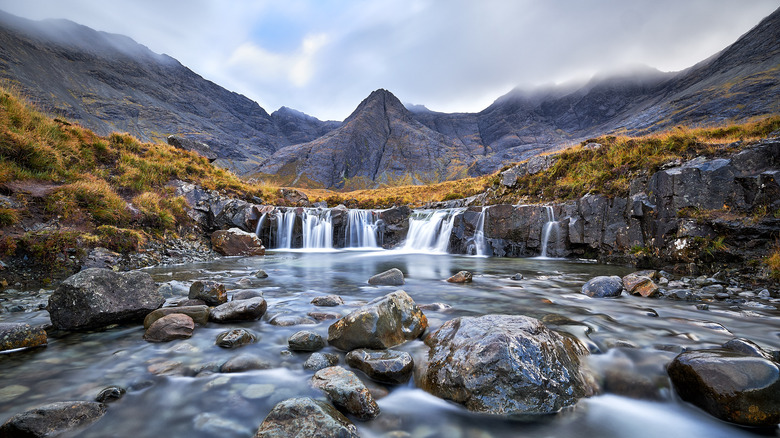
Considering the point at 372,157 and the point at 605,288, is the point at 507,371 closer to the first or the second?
the point at 605,288

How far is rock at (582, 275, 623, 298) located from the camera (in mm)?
6836

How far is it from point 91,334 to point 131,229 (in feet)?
23.8

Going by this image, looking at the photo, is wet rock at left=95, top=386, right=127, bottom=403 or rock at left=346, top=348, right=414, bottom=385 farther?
rock at left=346, top=348, right=414, bottom=385

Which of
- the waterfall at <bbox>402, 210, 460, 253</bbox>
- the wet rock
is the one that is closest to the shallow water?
the wet rock

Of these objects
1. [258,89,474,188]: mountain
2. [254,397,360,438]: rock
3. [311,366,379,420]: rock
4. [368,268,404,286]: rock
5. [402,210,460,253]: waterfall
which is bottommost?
[368,268,404,286]: rock

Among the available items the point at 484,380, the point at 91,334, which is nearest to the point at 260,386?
the point at 484,380

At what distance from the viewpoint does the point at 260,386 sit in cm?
317

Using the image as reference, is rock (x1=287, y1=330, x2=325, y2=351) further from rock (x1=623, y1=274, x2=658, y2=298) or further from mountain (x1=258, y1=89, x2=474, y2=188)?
mountain (x1=258, y1=89, x2=474, y2=188)

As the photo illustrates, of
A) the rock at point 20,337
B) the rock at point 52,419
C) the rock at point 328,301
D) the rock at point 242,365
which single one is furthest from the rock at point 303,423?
the rock at point 328,301

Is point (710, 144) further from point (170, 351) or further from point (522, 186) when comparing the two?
point (170, 351)

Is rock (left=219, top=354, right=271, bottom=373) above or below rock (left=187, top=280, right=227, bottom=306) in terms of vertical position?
below

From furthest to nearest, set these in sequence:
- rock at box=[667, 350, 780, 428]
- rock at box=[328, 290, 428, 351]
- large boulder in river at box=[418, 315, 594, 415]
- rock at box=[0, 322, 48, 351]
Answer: rock at box=[328, 290, 428, 351]
rock at box=[0, 322, 48, 351]
large boulder in river at box=[418, 315, 594, 415]
rock at box=[667, 350, 780, 428]

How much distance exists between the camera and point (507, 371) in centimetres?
272

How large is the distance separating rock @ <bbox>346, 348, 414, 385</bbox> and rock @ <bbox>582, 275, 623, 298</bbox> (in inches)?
226
